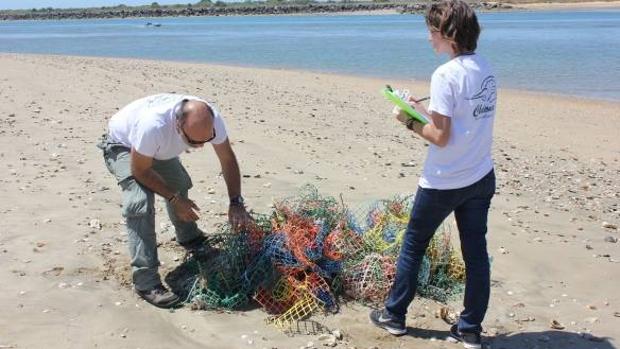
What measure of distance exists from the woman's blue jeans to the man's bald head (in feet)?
4.35

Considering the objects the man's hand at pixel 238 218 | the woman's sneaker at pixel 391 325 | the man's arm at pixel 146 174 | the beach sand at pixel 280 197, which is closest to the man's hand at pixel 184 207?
the man's arm at pixel 146 174

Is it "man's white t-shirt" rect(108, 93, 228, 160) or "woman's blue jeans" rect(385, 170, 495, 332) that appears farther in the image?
"man's white t-shirt" rect(108, 93, 228, 160)

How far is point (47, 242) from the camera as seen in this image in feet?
17.1

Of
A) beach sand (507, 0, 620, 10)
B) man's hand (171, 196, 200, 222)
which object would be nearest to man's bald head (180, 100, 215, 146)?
man's hand (171, 196, 200, 222)

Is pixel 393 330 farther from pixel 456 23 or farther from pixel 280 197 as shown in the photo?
pixel 280 197

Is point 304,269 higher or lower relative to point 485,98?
lower

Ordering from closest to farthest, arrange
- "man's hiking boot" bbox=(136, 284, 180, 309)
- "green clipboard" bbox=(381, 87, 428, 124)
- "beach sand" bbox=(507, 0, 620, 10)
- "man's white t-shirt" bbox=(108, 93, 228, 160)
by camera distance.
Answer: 1. "green clipboard" bbox=(381, 87, 428, 124)
2. "man's white t-shirt" bbox=(108, 93, 228, 160)
3. "man's hiking boot" bbox=(136, 284, 180, 309)
4. "beach sand" bbox=(507, 0, 620, 10)

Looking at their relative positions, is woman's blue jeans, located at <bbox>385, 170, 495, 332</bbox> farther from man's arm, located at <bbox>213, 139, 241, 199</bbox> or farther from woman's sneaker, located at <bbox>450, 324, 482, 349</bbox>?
man's arm, located at <bbox>213, 139, 241, 199</bbox>

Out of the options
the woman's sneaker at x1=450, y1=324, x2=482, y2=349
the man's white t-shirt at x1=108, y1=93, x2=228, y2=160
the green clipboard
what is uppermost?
the green clipboard

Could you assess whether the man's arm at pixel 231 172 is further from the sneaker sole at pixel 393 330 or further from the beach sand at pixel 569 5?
the beach sand at pixel 569 5

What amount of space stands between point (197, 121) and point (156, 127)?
1.00 ft

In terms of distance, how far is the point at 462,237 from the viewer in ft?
12.0

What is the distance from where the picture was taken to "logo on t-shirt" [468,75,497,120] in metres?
3.34

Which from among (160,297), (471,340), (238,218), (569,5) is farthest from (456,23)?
(569,5)
